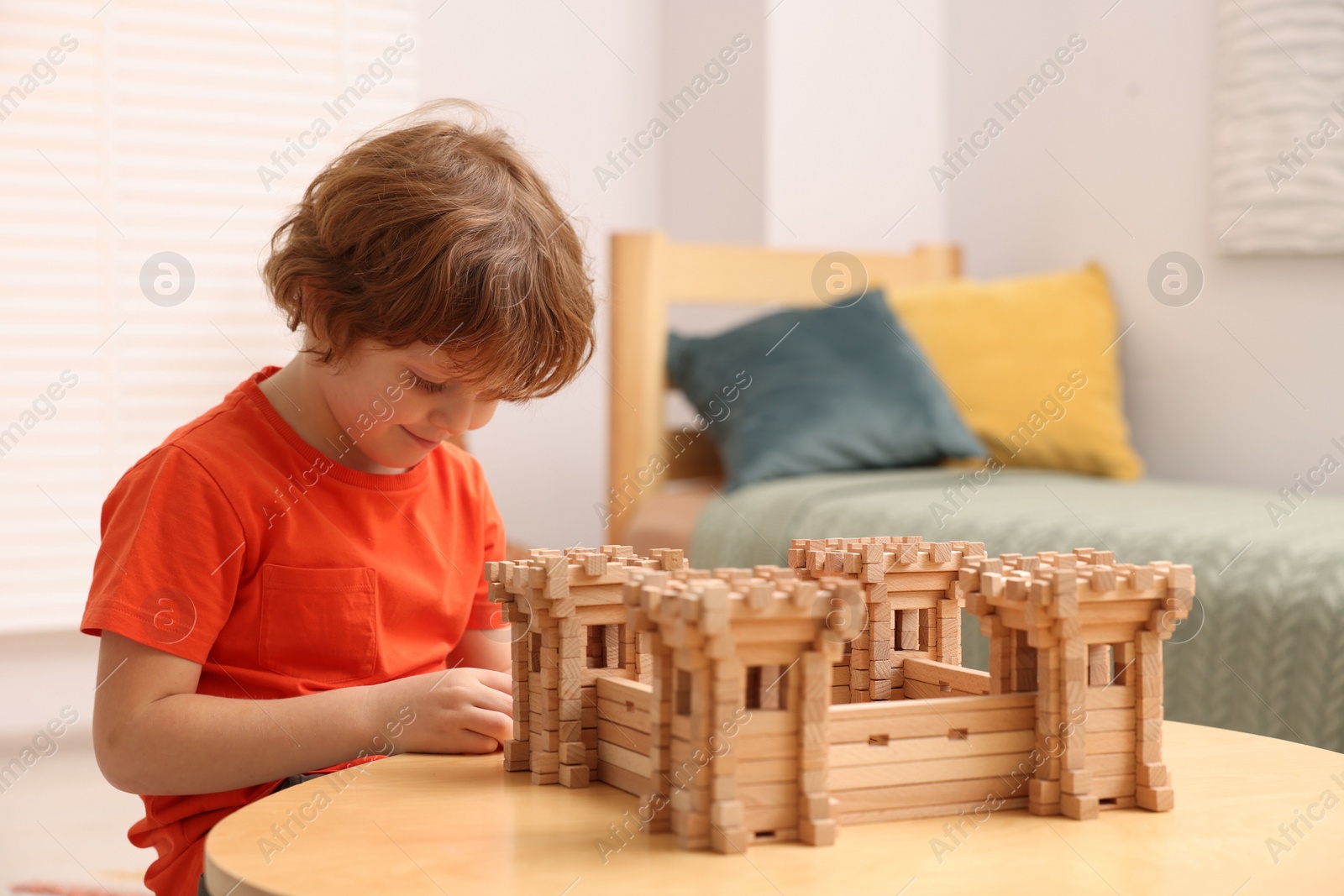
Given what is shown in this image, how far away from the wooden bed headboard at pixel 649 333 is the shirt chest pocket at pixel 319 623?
1.38 meters

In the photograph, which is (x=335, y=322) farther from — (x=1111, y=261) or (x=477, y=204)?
(x=1111, y=261)

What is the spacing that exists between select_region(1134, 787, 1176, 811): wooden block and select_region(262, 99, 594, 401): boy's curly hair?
1.68 feet

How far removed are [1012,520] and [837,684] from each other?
38.6 inches

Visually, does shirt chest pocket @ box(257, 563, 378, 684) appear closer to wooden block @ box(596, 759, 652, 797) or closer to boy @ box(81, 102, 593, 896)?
boy @ box(81, 102, 593, 896)

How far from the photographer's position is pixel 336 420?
1007mm

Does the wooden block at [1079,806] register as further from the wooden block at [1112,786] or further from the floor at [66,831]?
the floor at [66,831]

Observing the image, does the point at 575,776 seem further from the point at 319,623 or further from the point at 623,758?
the point at 319,623

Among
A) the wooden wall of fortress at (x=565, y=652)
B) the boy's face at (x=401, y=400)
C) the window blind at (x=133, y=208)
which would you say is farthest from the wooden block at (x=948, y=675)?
the window blind at (x=133, y=208)

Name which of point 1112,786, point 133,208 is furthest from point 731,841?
point 133,208

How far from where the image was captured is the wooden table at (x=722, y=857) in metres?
0.57

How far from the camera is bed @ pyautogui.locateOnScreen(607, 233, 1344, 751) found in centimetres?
135

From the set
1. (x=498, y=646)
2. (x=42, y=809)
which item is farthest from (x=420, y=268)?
(x=42, y=809)

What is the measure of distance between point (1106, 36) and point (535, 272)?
191cm

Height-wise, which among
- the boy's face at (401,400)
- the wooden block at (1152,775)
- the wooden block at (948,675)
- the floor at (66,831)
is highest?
the boy's face at (401,400)
